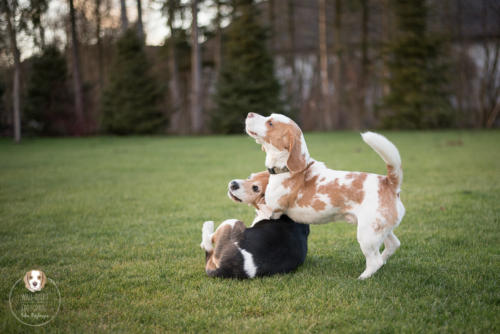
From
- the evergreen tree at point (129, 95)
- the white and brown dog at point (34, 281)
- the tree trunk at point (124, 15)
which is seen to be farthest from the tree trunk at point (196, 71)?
the white and brown dog at point (34, 281)

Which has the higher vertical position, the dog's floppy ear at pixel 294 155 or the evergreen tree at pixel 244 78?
the evergreen tree at pixel 244 78

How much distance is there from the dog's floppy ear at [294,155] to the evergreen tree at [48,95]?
27.7m

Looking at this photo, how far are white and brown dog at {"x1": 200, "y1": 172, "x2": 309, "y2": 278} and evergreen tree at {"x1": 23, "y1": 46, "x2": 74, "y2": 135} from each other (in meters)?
27.3

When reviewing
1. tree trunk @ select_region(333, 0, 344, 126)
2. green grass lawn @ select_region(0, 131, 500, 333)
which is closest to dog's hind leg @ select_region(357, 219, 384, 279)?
green grass lawn @ select_region(0, 131, 500, 333)

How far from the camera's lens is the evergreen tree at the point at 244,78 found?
26.9 m

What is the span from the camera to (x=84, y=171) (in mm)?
11125

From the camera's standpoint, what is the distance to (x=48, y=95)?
1107 inches

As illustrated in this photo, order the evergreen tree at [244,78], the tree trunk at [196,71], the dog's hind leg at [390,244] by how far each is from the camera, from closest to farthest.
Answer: the dog's hind leg at [390,244]
the tree trunk at [196,71]
the evergreen tree at [244,78]

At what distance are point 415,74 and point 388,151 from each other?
25066 mm

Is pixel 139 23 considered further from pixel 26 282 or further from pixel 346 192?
pixel 346 192

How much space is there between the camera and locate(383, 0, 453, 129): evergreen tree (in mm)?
25156

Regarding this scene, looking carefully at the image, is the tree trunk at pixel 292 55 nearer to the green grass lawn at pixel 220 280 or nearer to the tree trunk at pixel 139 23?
the tree trunk at pixel 139 23

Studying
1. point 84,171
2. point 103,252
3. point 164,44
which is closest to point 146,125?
point 164,44

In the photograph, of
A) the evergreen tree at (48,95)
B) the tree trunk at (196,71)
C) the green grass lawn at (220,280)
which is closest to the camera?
the green grass lawn at (220,280)
